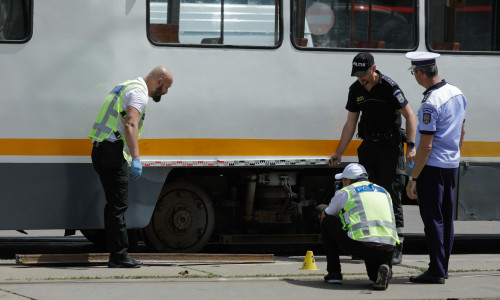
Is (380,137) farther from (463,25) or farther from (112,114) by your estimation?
(112,114)

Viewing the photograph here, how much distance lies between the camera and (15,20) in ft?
29.1

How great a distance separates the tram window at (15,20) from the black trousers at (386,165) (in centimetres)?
315

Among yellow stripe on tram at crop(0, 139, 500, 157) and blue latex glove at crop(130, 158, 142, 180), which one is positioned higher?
yellow stripe on tram at crop(0, 139, 500, 157)

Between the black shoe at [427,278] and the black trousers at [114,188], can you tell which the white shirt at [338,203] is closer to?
the black shoe at [427,278]

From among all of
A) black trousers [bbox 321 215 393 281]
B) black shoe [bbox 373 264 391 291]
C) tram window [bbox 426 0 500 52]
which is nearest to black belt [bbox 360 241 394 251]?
black trousers [bbox 321 215 393 281]

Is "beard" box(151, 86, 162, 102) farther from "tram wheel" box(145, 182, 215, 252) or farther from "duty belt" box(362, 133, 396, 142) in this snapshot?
"duty belt" box(362, 133, 396, 142)

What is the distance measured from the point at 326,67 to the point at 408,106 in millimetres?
936

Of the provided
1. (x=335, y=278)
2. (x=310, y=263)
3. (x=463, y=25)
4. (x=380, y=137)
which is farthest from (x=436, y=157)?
(x=463, y=25)

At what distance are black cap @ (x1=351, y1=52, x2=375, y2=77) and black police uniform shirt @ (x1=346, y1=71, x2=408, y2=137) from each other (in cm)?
25

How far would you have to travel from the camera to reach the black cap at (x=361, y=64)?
344 inches

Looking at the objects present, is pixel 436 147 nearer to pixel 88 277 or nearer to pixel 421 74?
pixel 421 74

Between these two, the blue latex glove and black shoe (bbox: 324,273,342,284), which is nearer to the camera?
black shoe (bbox: 324,273,342,284)

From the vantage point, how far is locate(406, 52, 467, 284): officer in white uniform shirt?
301 inches

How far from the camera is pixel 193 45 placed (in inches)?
359
